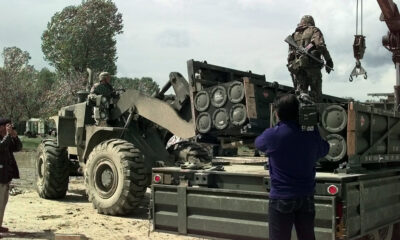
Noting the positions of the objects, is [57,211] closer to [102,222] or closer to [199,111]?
[102,222]

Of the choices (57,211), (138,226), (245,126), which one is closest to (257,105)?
(245,126)

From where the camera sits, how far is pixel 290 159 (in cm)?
441

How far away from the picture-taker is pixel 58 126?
12023mm

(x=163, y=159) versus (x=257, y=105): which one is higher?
(x=257, y=105)

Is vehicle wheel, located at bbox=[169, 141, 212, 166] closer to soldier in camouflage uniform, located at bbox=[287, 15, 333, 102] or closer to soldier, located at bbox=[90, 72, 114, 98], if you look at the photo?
soldier, located at bbox=[90, 72, 114, 98]

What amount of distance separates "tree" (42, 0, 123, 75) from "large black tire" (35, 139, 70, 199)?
32353mm

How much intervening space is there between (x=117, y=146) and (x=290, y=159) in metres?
6.05

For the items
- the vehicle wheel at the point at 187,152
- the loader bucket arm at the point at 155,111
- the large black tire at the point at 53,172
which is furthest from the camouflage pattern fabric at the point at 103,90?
the large black tire at the point at 53,172

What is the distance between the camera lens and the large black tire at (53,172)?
12.5m

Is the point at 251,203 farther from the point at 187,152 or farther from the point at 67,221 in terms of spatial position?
the point at 187,152

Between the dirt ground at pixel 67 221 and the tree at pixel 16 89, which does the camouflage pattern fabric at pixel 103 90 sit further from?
the tree at pixel 16 89

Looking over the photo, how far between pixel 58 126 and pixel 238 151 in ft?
14.7

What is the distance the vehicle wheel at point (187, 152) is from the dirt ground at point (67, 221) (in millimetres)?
1267

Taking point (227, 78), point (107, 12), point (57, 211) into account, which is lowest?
point (57, 211)
